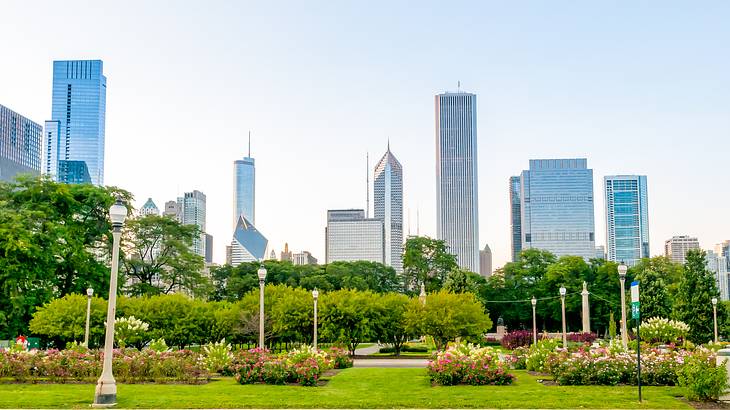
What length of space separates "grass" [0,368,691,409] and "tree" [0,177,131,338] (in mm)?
26958

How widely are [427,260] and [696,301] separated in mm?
46120

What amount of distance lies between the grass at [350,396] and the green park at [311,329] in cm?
7

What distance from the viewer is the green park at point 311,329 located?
62.7 feet

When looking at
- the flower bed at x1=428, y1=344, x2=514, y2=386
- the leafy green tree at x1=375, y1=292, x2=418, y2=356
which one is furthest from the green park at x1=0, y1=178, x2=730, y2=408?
the leafy green tree at x1=375, y1=292, x2=418, y2=356

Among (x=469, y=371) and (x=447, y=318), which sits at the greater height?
(x=447, y=318)

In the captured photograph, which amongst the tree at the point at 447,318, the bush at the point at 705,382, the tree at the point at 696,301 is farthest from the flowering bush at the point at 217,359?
the tree at the point at 696,301

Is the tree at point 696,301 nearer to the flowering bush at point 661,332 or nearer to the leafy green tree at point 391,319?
the flowering bush at point 661,332

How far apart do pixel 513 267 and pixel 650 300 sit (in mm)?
29029

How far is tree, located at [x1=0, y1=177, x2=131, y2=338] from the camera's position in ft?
154

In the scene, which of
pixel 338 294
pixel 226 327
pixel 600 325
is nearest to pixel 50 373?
pixel 226 327

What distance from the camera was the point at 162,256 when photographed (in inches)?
2665

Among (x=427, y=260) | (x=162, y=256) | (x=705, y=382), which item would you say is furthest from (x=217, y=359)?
(x=427, y=260)

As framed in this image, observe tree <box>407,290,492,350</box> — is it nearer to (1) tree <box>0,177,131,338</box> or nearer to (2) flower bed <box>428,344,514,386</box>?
(2) flower bed <box>428,344,514,386</box>

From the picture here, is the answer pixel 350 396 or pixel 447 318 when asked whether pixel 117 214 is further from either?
pixel 447 318
